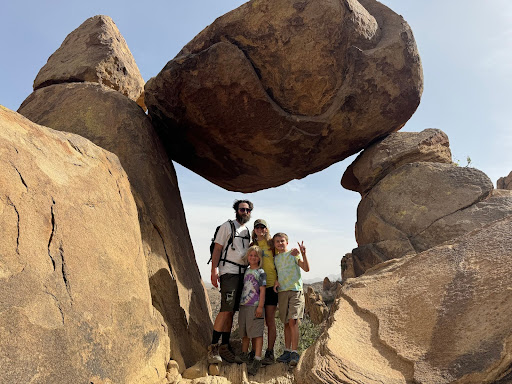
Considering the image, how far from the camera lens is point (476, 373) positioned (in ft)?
6.80

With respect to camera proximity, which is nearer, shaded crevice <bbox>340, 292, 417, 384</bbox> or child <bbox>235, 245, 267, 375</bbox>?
shaded crevice <bbox>340, 292, 417, 384</bbox>

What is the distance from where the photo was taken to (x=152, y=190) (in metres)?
4.86

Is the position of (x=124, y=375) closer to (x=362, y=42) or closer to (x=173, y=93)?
(x=173, y=93)

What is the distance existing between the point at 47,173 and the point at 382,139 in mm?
5054

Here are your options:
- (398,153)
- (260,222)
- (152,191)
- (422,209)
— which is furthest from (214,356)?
(398,153)

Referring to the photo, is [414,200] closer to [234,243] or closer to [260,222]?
[260,222]

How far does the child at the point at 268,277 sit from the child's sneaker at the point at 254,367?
0.12 metres

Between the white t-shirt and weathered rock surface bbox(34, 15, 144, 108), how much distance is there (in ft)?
10.7

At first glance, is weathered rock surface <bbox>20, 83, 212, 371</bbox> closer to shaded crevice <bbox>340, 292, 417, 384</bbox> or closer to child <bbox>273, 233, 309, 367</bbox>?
child <bbox>273, 233, 309, 367</bbox>

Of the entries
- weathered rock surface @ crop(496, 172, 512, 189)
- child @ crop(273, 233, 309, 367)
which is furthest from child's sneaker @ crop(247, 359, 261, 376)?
weathered rock surface @ crop(496, 172, 512, 189)

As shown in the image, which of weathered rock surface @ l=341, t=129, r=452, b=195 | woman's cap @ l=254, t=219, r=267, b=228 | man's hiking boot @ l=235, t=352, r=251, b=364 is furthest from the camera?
weathered rock surface @ l=341, t=129, r=452, b=195

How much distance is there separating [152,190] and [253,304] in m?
1.87

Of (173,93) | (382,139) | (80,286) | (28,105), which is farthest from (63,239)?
(382,139)

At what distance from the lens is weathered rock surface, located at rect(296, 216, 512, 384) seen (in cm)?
220
